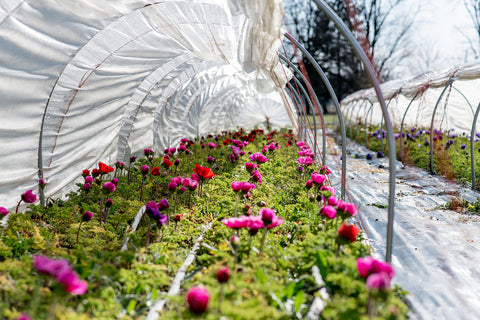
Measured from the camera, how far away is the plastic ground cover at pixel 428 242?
242cm

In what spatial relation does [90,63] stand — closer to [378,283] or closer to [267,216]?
[267,216]

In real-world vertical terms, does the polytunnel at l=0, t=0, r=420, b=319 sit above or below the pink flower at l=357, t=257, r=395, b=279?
above

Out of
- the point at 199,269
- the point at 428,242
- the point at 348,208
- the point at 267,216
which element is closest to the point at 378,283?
the point at 267,216

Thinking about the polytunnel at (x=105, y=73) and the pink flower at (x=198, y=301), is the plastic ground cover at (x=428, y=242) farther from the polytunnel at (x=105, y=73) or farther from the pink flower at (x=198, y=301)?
the pink flower at (x=198, y=301)

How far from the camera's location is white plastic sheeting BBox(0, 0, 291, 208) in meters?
2.76

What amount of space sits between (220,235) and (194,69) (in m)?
5.17

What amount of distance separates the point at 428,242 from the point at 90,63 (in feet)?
12.8

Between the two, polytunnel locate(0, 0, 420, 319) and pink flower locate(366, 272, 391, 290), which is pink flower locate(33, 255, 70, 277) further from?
pink flower locate(366, 272, 391, 290)

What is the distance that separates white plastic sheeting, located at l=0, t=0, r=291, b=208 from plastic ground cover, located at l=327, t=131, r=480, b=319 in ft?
5.09

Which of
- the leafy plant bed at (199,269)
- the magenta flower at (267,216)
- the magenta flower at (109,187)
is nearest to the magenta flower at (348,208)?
the leafy plant bed at (199,269)

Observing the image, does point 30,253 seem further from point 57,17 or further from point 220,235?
point 57,17

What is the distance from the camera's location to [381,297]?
119cm

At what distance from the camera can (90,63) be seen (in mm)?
3779

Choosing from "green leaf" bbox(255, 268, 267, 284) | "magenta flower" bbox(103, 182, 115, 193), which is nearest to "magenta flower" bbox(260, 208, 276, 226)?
"green leaf" bbox(255, 268, 267, 284)
